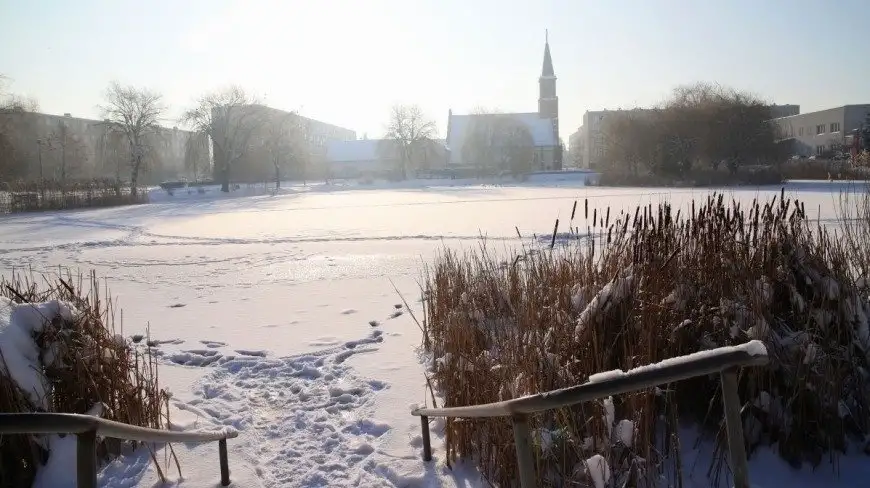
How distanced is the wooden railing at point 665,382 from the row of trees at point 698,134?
41003 mm

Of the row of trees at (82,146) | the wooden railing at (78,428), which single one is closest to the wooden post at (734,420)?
the wooden railing at (78,428)

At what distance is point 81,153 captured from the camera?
213 feet

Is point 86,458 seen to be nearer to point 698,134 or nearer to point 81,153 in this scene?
point 698,134

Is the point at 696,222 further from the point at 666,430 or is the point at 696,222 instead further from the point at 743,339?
the point at 666,430

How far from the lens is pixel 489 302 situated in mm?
5984

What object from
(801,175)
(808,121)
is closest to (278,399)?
(801,175)

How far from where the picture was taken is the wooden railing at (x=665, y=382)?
1.88m

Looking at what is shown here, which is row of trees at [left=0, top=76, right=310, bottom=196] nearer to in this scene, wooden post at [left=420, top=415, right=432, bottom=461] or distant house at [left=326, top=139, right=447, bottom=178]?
distant house at [left=326, top=139, right=447, bottom=178]

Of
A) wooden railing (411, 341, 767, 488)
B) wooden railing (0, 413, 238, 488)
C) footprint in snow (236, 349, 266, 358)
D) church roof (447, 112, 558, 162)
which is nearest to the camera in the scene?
wooden railing (0, 413, 238, 488)

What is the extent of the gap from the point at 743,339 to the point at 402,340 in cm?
374

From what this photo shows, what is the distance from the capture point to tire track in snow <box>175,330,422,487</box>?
3.81m

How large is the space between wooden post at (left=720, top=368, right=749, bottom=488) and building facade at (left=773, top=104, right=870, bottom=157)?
6544 cm

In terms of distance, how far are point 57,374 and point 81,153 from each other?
7232 centimetres

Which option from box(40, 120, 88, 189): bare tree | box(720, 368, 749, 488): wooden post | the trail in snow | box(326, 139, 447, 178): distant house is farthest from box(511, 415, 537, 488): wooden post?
box(40, 120, 88, 189): bare tree
